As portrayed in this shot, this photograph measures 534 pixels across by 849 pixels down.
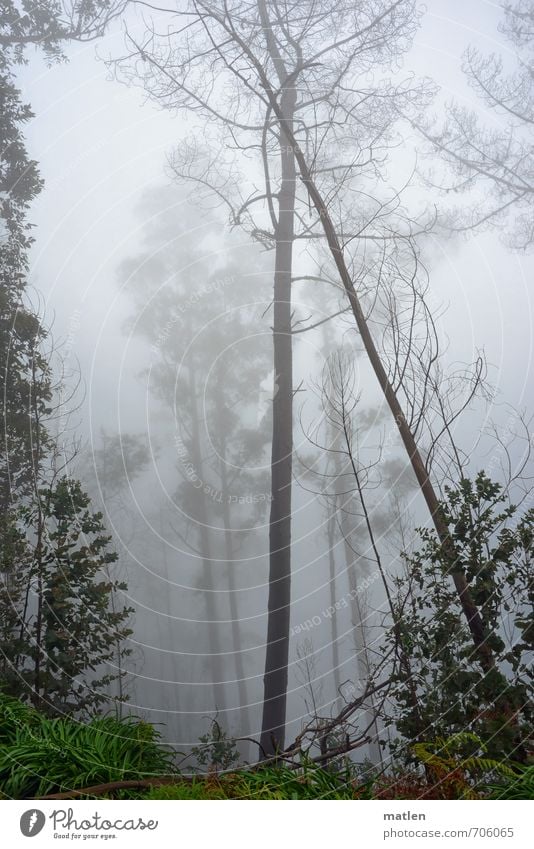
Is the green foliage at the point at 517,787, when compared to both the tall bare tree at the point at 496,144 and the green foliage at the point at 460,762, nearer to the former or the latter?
the green foliage at the point at 460,762

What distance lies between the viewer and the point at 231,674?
101 inches

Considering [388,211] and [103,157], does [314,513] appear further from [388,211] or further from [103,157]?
[103,157]

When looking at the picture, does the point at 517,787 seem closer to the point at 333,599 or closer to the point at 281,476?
the point at 333,599

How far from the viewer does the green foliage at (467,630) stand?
8.13 feet

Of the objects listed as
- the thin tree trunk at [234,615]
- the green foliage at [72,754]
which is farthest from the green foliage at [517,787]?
the green foliage at [72,754]

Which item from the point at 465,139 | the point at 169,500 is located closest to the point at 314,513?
the point at 169,500

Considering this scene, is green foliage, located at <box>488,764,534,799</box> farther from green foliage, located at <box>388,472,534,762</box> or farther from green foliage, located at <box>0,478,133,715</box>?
green foliage, located at <box>0,478,133,715</box>

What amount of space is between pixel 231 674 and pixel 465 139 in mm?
2463
